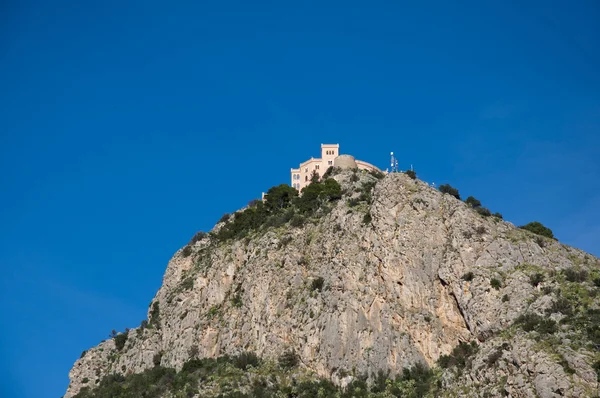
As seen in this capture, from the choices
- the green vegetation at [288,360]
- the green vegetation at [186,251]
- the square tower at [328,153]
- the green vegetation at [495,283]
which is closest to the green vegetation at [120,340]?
the green vegetation at [186,251]

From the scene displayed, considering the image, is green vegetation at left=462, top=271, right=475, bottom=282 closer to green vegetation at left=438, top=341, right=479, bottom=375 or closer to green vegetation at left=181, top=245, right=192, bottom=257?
green vegetation at left=438, top=341, right=479, bottom=375

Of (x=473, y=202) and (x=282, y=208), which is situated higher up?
(x=282, y=208)

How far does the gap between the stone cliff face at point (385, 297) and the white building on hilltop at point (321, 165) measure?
934 inches

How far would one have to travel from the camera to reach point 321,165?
143 metres

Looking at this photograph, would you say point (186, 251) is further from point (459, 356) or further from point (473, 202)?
point (459, 356)

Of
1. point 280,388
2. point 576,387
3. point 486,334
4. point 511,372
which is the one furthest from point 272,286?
point 576,387

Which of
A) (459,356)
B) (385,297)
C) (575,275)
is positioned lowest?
(459,356)

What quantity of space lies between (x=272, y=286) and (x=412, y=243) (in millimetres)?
18056

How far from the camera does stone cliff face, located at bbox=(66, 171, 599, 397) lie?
87.9 meters

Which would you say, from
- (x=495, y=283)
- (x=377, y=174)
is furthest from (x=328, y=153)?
(x=495, y=283)

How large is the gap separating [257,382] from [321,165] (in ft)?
174

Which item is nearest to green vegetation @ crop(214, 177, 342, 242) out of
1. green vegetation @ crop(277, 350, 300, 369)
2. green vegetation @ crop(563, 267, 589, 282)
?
green vegetation @ crop(277, 350, 300, 369)

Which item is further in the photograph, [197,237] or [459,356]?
[197,237]

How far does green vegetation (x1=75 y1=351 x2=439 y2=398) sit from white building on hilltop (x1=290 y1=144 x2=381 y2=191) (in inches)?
1685
